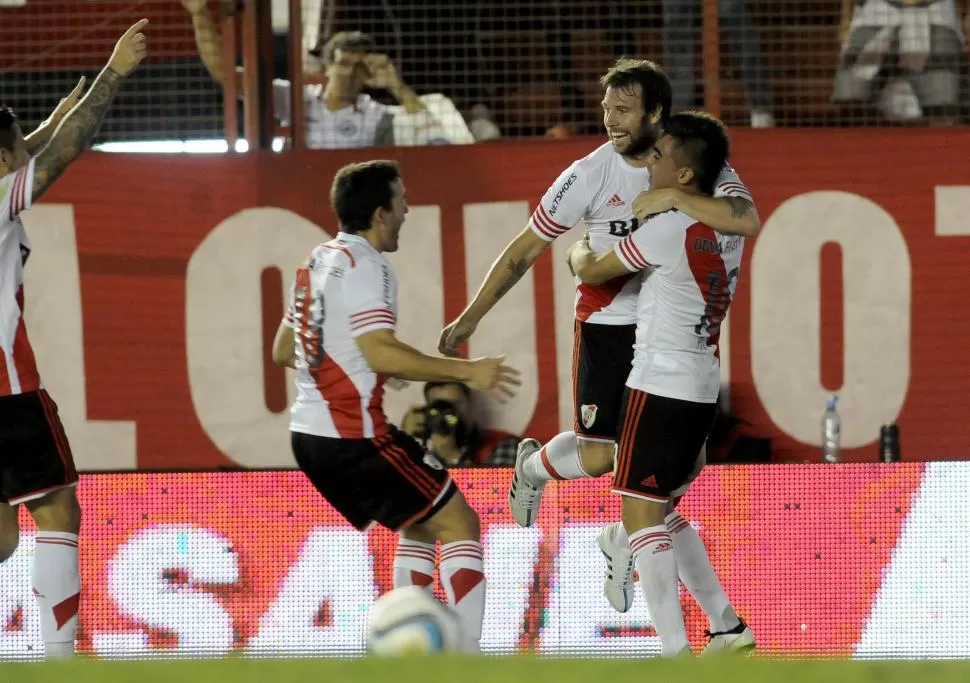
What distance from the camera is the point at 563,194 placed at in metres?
5.97

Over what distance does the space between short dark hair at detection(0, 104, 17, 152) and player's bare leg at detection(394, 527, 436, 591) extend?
6.61 feet

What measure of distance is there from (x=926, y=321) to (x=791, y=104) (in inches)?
59.9

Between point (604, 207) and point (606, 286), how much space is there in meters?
0.32

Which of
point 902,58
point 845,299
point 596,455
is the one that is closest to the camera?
point 596,455

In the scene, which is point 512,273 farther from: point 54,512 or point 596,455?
point 54,512

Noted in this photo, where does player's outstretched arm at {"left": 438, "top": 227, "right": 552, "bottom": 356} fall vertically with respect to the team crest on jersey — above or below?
above

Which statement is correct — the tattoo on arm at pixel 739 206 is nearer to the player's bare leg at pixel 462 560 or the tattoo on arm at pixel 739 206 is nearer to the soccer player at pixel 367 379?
the soccer player at pixel 367 379

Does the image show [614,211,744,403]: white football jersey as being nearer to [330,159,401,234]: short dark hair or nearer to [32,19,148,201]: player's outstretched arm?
[330,159,401,234]: short dark hair

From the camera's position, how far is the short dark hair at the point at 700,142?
18.0ft

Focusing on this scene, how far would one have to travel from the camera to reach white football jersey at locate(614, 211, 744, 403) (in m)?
5.47

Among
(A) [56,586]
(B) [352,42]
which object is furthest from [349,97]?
(A) [56,586]

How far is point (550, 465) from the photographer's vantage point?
626 centimetres

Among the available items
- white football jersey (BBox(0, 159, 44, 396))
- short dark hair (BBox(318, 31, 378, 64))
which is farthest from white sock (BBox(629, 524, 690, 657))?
short dark hair (BBox(318, 31, 378, 64))

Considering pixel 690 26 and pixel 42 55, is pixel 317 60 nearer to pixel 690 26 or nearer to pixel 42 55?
pixel 42 55
